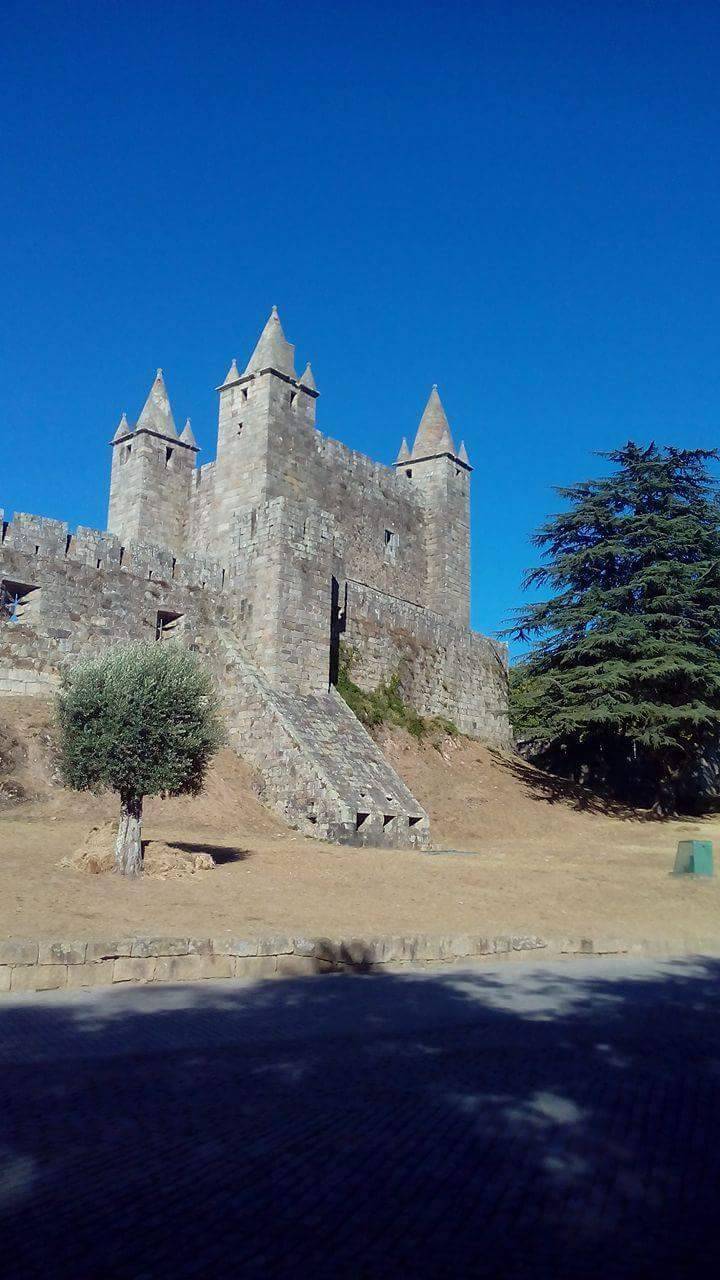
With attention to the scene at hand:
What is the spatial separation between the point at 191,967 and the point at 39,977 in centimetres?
148

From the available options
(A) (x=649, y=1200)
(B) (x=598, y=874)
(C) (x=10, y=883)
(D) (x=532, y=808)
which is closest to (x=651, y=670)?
(D) (x=532, y=808)

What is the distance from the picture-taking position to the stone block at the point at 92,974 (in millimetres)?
8523

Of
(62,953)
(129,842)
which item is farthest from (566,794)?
(62,953)

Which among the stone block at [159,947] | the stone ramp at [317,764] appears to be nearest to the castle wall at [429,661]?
the stone ramp at [317,764]

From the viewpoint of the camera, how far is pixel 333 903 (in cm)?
1286

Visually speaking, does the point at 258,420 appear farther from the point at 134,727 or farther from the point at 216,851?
the point at 134,727

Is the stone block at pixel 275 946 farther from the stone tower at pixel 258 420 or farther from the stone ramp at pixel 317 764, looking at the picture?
the stone tower at pixel 258 420

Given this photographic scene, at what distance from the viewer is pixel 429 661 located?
98.5ft

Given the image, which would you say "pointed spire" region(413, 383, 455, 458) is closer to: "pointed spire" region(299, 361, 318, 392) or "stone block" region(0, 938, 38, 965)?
"pointed spire" region(299, 361, 318, 392)

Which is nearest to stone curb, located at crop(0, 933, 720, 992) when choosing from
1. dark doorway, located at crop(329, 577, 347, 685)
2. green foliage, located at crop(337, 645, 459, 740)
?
green foliage, located at crop(337, 645, 459, 740)

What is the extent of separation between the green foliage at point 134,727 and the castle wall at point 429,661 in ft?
42.1

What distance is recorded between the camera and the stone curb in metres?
8.42

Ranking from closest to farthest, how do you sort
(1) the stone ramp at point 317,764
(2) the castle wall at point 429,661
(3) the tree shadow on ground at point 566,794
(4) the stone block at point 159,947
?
(4) the stone block at point 159,947 < (1) the stone ramp at point 317,764 < (2) the castle wall at point 429,661 < (3) the tree shadow on ground at point 566,794

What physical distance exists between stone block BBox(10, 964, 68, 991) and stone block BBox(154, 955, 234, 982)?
0.93 meters
